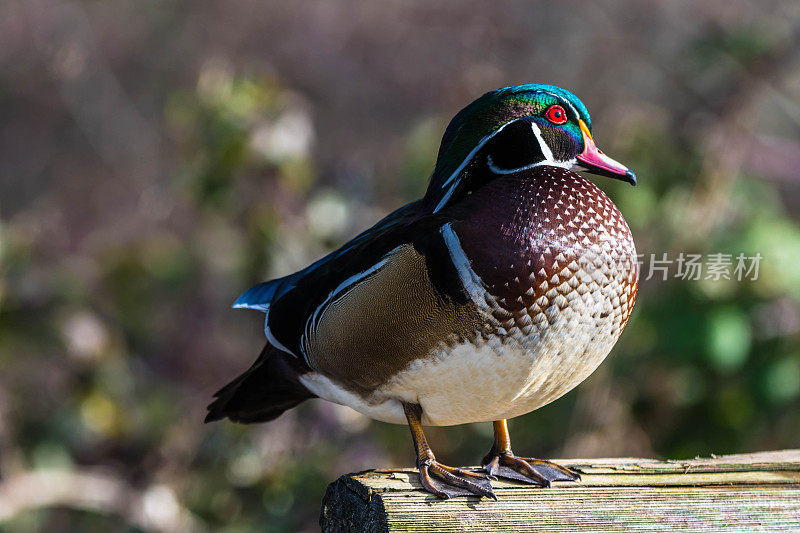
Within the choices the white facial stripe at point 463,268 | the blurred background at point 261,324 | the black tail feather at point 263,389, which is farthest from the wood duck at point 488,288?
the blurred background at point 261,324

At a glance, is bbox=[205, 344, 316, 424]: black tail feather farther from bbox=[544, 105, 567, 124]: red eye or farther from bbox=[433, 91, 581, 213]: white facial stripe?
bbox=[544, 105, 567, 124]: red eye

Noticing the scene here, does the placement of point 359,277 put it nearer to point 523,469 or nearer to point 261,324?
point 523,469

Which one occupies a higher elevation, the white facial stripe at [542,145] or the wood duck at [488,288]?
the white facial stripe at [542,145]

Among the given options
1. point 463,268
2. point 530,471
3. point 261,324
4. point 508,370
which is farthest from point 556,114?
point 261,324

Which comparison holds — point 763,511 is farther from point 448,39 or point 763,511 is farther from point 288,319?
point 448,39

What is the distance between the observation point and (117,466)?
3.71 metres

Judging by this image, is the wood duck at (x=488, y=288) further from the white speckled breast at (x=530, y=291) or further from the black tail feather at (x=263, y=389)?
the black tail feather at (x=263, y=389)

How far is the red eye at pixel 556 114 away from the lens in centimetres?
159

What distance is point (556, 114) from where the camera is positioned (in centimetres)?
159

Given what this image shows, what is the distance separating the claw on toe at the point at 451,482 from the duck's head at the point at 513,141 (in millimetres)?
428

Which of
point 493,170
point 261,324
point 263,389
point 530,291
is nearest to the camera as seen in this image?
point 530,291

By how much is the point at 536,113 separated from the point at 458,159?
0.15 m

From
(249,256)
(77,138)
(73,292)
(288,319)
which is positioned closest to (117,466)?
(73,292)

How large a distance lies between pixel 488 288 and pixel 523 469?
1.13 feet
